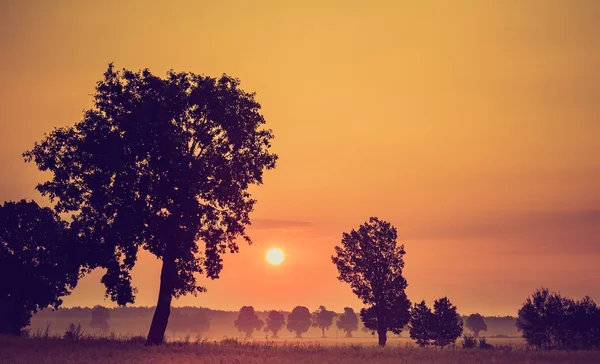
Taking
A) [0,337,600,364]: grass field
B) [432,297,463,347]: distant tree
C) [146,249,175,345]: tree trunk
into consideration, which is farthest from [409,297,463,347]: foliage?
[146,249,175,345]: tree trunk

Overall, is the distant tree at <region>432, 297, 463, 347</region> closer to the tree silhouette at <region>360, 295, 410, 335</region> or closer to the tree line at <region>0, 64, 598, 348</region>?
the tree silhouette at <region>360, 295, 410, 335</region>

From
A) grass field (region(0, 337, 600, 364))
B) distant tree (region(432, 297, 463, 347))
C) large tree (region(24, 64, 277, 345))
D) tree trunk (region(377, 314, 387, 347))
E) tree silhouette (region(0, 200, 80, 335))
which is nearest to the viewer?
grass field (region(0, 337, 600, 364))

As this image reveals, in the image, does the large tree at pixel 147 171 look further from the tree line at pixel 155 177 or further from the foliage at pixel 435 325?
the foliage at pixel 435 325

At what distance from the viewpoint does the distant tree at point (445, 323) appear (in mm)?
80250

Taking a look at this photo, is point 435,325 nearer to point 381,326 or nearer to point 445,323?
point 445,323

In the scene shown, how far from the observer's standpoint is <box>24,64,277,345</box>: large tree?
94.5 feet

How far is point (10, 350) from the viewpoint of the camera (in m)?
22.4

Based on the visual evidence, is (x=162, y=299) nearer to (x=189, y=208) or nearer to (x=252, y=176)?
(x=189, y=208)

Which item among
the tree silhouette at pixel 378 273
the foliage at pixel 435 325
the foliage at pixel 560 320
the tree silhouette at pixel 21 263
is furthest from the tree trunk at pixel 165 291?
the foliage at pixel 560 320

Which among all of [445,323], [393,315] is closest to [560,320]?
[445,323]

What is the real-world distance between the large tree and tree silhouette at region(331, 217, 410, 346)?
36.4 meters

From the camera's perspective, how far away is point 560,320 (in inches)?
3482

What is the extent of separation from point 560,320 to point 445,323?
2444cm

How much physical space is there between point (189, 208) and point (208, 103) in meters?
6.87
